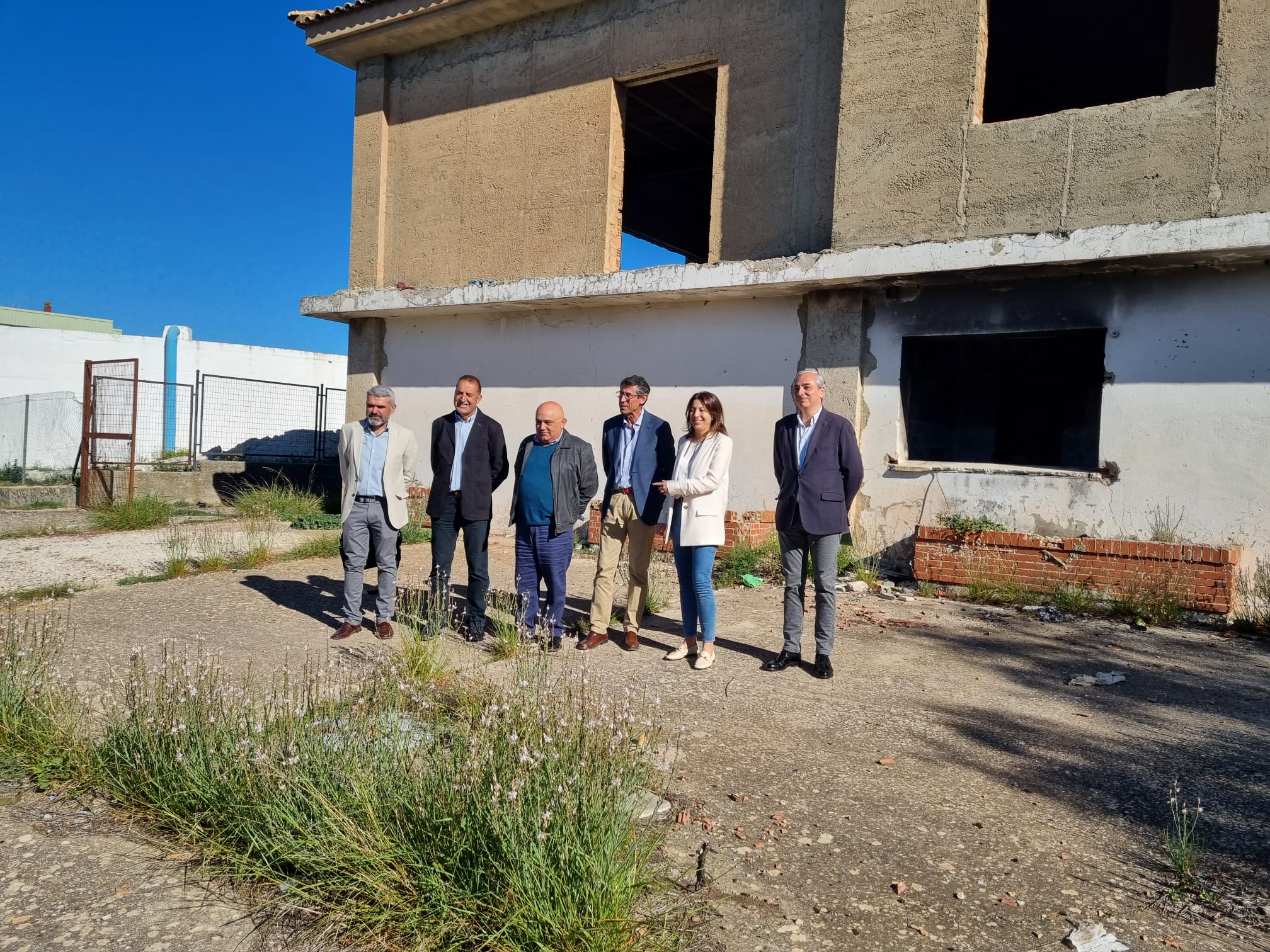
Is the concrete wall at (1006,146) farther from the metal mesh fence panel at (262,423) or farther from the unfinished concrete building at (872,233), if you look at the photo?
the metal mesh fence panel at (262,423)

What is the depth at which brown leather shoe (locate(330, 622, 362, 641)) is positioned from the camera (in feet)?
20.5

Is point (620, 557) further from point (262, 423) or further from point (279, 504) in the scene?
point (262, 423)

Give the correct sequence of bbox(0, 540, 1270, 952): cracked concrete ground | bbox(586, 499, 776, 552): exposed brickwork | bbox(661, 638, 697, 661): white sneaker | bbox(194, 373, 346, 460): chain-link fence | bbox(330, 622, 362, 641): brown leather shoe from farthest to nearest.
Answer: bbox(194, 373, 346, 460): chain-link fence → bbox(586, 499, 776, 552): exposed brickwork → bbox(330, 622, 362, 641): brown leather shoe → bbox(661, 638, 697, 661): white sneaker → bbox(0, 540, 1270, 952): cracked concrete ground

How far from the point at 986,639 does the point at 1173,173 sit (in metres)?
4.36

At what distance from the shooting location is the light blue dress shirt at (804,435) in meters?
5.72

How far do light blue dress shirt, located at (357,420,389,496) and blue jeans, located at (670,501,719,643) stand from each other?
216cm

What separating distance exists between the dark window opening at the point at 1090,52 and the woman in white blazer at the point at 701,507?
7.06 meters

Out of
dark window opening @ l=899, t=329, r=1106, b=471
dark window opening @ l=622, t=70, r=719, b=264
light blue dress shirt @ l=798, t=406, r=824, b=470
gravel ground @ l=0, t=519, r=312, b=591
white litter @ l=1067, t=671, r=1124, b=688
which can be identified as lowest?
gravel ground @ l=0, t=519, r=312, b=591

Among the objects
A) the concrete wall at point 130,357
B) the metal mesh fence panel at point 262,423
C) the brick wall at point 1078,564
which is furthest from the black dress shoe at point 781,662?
the concrete wall at point 130,357

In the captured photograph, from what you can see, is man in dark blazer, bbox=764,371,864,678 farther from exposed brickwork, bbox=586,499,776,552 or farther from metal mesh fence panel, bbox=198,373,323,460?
metal mesh fence panel, bbox=198,373,323,460

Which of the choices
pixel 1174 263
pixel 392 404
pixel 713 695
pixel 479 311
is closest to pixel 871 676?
pixel 713 695

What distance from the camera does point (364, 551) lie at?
6445mm

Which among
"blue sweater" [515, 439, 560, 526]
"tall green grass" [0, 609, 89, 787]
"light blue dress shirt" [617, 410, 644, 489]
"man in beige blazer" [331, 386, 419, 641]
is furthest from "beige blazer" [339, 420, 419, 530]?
"tall green grass" [0, 609, 89, 787]

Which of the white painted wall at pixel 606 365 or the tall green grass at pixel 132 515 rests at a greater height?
the white painted wall at pixel 606 365
